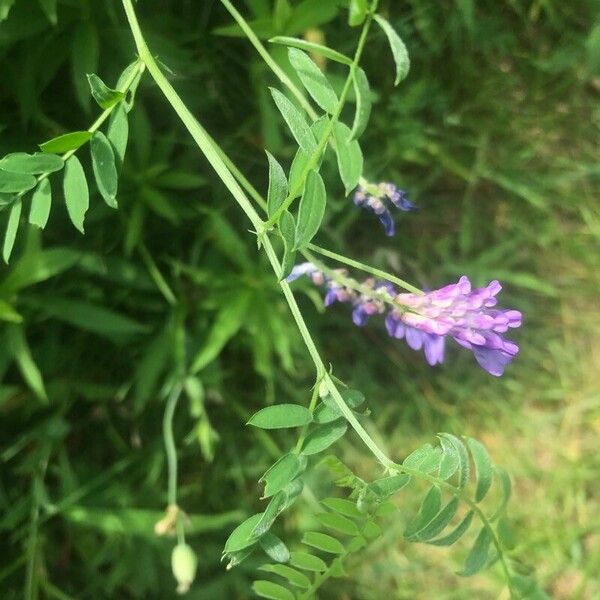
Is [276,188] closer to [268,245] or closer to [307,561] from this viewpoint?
[268,245]

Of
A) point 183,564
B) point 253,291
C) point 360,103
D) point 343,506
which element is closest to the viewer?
point 360,103

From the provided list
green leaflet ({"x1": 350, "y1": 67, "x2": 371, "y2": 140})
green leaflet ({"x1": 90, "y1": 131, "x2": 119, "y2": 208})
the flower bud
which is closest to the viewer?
green leaflet ({"x1": 350, "y1": 67, "x2": 371, "y2": 140})

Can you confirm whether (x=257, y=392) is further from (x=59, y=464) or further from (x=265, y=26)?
(x=265, y=26)

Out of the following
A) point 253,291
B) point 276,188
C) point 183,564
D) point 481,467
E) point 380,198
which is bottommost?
point 183,564

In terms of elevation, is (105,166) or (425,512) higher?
(105,166)

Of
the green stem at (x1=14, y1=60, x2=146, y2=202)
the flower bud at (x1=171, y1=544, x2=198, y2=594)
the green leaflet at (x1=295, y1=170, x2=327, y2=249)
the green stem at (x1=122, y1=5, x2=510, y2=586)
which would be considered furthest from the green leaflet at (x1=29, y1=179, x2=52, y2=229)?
the flower bud at (x1=171, y1=544, x2=198, y2=594)

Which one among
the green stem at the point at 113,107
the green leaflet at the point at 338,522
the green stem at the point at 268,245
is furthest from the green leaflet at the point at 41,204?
the green leaflet at the point at 338,522

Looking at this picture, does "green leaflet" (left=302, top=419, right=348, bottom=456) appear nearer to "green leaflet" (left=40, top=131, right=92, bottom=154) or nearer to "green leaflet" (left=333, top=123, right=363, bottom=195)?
"green leaflet" (left=333, top=123, right=363, bottom=195)

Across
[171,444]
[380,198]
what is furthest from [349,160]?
[171,444]
